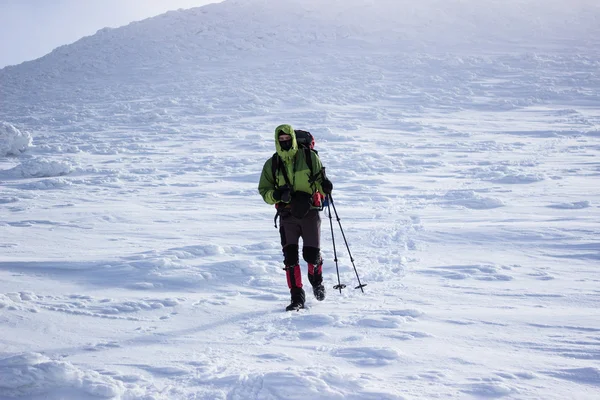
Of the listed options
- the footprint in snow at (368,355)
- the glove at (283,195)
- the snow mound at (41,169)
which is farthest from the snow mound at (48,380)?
the snow mound at (41,169)

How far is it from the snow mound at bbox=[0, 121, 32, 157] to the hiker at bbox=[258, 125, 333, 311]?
13479mm

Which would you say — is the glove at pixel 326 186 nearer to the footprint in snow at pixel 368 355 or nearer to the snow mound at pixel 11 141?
the footprint in snow at pixel 368 355

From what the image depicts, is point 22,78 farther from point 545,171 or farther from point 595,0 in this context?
point 595,0

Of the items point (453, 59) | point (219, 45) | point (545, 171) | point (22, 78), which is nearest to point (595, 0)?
point (453, 59)

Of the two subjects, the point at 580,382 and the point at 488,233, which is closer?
the point at 580,382

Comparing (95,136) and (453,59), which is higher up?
(453,59)

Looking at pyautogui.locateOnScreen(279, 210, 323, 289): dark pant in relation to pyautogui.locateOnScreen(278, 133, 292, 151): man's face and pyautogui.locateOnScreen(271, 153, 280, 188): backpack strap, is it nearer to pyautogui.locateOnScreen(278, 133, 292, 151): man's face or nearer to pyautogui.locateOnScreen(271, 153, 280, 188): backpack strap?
pyautogui.locateOnScreen(271, 153, 280, 188): backpack strap

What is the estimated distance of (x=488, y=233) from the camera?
7238 mm

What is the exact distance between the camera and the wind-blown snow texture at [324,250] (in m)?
3.25

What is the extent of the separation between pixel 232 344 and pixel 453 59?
31.7m

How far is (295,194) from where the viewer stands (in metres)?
4.67

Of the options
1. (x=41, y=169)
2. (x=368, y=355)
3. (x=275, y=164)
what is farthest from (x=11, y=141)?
(x=368, y=355)

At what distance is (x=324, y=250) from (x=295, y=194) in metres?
2.32

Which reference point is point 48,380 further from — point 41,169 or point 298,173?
point 41,169
